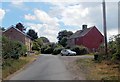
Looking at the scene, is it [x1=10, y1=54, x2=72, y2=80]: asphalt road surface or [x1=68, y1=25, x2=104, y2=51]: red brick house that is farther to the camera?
[x1=68, y1=25, x2=104, y2=51]: red brick house

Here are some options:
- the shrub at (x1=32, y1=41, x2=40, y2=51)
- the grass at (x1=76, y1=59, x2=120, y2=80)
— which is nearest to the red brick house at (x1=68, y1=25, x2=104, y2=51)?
the shrub at (x1=32, y1=41, x2=40, y2=51)

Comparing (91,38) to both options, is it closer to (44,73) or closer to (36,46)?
(36,46)

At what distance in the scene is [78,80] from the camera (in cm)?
1852

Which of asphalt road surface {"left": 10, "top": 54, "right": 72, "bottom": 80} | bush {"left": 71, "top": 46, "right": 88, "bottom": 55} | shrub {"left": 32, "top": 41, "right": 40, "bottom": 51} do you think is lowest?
asphalt road surface {"left": 10, "top": 54, "right": 72, "bottom": 80}

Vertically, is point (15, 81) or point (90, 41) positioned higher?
point (90, 41)

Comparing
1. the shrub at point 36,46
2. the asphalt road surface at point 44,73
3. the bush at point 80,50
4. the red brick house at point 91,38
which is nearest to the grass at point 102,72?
the asphalt road surface at point 44,73

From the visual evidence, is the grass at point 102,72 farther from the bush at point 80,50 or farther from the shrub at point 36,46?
the shrub at point 36,46

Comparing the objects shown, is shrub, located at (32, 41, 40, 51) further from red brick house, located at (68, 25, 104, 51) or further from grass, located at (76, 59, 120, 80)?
grass, located at (76, 59, 120, 80)

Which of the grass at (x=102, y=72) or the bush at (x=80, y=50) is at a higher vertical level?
the bush at (x=80, y=50)

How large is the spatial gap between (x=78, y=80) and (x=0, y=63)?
32.2 ft

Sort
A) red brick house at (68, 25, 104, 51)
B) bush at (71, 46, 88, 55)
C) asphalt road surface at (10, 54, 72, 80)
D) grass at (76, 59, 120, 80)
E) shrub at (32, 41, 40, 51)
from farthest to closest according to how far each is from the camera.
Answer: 1. shrub at (32, 41, 40, 51)
2. red brick house at (68, 25, 104, 51)
3. bush at (71, 46, 88, 55)
4. asphalt road surface at (10, 54, 72, 80)
5. grass at (76, 59, 120, 80)

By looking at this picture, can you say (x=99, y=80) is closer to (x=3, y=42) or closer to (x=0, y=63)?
(x=0, y=63)

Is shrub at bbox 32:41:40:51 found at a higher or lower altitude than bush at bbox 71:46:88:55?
higher

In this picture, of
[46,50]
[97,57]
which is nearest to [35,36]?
[46,50]
